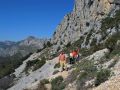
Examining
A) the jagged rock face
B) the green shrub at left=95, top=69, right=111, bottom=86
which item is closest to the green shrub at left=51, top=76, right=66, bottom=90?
the green shrub at left=95, top=69, right=111, bottom=86

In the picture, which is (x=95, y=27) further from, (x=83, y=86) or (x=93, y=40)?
(x=83, y=86)

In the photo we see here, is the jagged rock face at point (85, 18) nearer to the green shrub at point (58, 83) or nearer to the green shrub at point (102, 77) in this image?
the green shrub at point (58, 83)

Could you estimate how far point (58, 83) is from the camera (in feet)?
90.4

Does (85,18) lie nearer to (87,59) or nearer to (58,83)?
(87,59)

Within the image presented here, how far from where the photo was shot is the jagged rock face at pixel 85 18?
8169cm

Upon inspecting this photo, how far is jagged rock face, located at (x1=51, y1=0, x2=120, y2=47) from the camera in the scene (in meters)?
81.7

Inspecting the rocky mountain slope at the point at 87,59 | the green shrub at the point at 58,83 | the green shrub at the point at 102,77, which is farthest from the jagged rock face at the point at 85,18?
the green shrub at the point at 102,77

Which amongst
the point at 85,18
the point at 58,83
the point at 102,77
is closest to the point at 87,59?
the point at 58,83

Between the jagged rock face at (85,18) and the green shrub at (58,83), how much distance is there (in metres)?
38.4

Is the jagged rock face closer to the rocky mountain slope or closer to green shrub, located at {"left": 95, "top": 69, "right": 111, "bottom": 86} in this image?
the rocky mountain slope

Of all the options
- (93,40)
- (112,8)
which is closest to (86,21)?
(112,8)

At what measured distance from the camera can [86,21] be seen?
309 feet

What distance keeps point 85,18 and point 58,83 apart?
72.0 m

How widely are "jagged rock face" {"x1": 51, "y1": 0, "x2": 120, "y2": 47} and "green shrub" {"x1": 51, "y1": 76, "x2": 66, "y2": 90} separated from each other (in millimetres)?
38351
